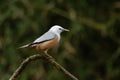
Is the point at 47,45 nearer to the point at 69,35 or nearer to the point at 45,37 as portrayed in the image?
the point at 45,37

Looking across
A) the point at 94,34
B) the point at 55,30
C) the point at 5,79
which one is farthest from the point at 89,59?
the point at 55,30

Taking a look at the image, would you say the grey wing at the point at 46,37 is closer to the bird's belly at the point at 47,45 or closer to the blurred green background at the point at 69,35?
the bird's belly at the point at 47,45

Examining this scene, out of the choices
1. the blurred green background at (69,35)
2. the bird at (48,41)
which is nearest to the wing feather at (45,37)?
the bird at (48,41)

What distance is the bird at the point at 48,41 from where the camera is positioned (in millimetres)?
1452

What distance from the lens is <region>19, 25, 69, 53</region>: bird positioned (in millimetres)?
1452

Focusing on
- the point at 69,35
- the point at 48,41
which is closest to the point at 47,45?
the point at 48,41

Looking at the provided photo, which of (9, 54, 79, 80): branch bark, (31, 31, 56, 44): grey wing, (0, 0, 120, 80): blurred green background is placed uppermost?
(31, 31, 56, 44): grey wing

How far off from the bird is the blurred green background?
2.73 meters

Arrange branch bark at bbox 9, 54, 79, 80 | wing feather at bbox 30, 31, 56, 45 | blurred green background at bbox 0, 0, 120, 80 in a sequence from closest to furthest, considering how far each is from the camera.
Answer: branch bark at bbox 9, 54, 79, 80 < wing feather at bbox 30, 31, 56, 45 < blurred green background at bbox 0, 0, 120, 80

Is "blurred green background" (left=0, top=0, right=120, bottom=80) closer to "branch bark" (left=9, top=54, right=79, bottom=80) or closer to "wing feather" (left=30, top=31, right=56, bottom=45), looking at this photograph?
"wing feather" (left=30, top=31, right=56, bottom=45)

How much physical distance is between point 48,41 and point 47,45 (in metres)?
0.03

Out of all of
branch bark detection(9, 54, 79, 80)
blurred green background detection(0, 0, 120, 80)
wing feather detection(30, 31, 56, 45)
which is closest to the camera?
branch bark detection(9, 54, 79, 80)

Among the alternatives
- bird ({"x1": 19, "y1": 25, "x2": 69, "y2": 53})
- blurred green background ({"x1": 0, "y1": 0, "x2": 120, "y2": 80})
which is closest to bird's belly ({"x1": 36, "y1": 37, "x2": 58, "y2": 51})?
bird ({"x1": 19, "y1": 25, "x2": 69, "y2": 53})

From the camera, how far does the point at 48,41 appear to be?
1.49m
